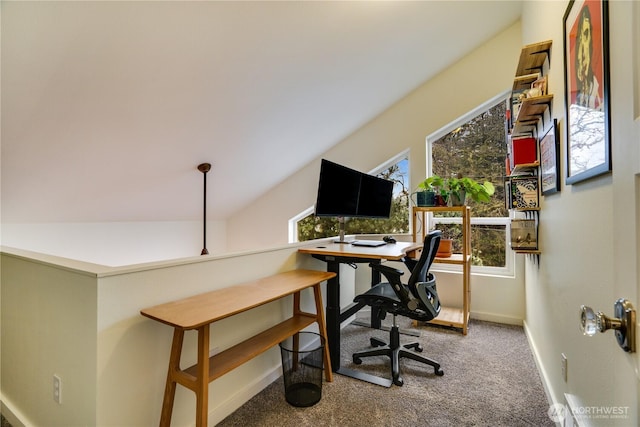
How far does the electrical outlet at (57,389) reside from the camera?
1342mm

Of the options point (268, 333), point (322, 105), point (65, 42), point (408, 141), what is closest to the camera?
point (65, 42)

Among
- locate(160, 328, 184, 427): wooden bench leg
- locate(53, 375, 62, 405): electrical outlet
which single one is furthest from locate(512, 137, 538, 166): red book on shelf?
locate(53, 375, 62, 405): electrical outlet

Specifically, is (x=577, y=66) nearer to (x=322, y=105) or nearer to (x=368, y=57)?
(x=368, y=57)

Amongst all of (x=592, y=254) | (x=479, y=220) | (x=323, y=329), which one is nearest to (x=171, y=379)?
(x=323, y=329)

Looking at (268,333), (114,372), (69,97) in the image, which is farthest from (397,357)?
(69,97)

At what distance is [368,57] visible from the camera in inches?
105

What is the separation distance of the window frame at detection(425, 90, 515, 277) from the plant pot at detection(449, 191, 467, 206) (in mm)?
538

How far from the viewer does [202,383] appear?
4.00 feet

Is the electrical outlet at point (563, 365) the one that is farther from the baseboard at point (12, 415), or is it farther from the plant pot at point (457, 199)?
the baseboard at point (12, 415)

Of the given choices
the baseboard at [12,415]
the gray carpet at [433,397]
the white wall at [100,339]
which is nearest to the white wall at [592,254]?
the gray carpet at [433,397]

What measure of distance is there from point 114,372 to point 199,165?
7.27 feet

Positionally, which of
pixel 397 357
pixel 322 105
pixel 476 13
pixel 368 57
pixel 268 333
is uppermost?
pixel 476 13

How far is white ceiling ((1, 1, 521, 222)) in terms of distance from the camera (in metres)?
1.63

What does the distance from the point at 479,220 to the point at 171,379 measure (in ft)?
10.3
